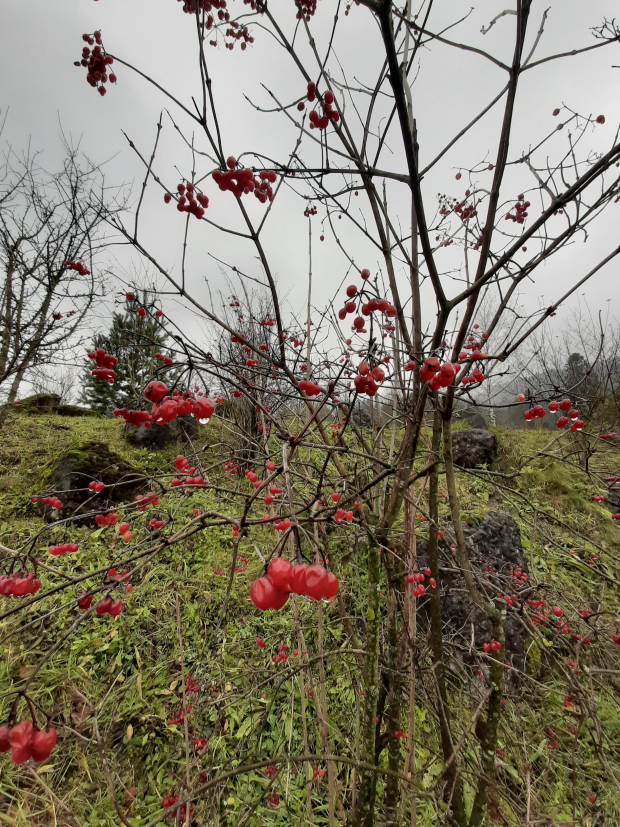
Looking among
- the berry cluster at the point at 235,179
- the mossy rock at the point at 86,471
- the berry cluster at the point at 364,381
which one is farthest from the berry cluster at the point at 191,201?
the mossy rock at the point at 86,471

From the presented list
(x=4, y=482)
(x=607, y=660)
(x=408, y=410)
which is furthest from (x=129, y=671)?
(x=607, y=660)

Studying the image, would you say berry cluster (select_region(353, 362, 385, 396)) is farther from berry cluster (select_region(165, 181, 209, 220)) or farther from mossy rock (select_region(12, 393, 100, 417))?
mossy rock (select_region(12, 393, 100, 417))

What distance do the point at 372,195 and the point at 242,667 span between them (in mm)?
3641

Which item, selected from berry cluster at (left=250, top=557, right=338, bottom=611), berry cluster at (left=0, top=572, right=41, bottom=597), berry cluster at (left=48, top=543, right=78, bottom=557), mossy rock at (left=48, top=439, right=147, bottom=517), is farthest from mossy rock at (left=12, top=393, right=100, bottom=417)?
berry cluster at (left=250, top=557, right=338, bottom=611)

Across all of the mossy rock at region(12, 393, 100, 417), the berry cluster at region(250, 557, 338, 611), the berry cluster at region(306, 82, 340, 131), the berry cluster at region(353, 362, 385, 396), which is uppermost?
the berry cluster at region(306, 82, 340, 131)

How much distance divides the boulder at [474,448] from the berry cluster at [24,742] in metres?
6.43

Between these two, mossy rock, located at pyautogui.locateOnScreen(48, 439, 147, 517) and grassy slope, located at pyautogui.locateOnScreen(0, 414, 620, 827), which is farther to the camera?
mossy rock, located at pyautogui.locateOnScreen(48, 439, 147, 517)

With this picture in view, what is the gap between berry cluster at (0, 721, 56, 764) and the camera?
79cm

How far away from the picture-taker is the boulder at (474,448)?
6.49 meters

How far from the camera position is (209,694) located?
2.83m

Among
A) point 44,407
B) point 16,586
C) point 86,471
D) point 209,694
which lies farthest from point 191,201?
point 44,407

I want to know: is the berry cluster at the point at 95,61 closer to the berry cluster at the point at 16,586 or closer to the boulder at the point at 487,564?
the berry cluster at the point at 16,586

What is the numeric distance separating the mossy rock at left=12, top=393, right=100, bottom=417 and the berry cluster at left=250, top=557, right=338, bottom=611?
33.0 ft

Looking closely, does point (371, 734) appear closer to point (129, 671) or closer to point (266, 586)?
point (266, 586)
